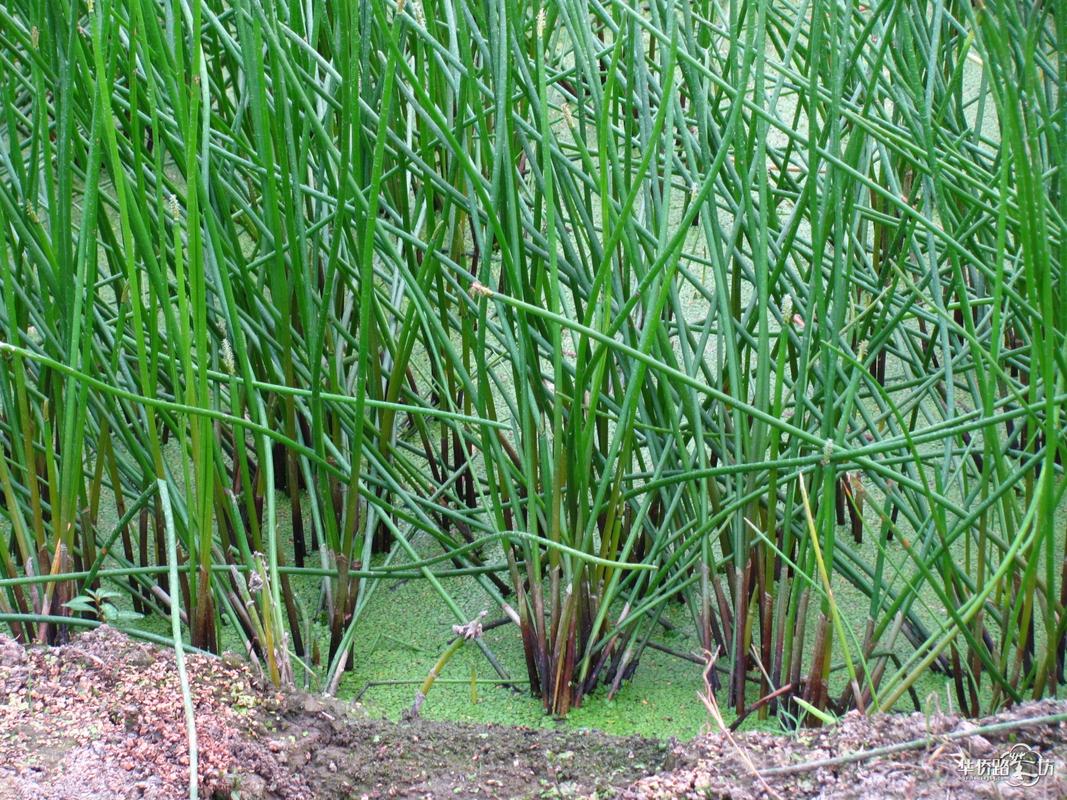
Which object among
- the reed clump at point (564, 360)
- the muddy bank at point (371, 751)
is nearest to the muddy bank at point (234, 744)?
the muddy bank at point (371, 751)

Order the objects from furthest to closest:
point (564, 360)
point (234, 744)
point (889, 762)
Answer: point (564, 360) < point (234, 744) < point (889, 762)

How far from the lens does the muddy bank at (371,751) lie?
0.98 meters

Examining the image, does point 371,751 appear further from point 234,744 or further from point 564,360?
point 564,360

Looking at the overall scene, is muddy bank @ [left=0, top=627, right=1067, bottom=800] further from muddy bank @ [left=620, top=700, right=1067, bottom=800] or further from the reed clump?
the reed clump

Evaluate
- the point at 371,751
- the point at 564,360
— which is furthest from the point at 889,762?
the point at 564,360

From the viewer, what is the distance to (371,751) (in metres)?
1.20

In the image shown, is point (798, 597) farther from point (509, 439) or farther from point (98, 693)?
point (98, 693)

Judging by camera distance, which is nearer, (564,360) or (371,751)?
(371,751)

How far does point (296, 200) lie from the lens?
1367 millimetres

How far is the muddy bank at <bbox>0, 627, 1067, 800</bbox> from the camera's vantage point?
984 millimetres

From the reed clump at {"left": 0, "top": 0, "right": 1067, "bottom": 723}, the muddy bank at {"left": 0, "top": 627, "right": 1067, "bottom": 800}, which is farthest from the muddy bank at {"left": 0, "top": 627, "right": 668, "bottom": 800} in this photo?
the reed clump at {"left": 0, "top": 0, "right": 1067, "bottom": 723}

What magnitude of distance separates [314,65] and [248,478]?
1.82 ft

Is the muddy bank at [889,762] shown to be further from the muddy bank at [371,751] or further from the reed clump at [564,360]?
the reed clump at [564,360]

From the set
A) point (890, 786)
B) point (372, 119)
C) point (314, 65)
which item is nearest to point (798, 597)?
point (890, 786)
